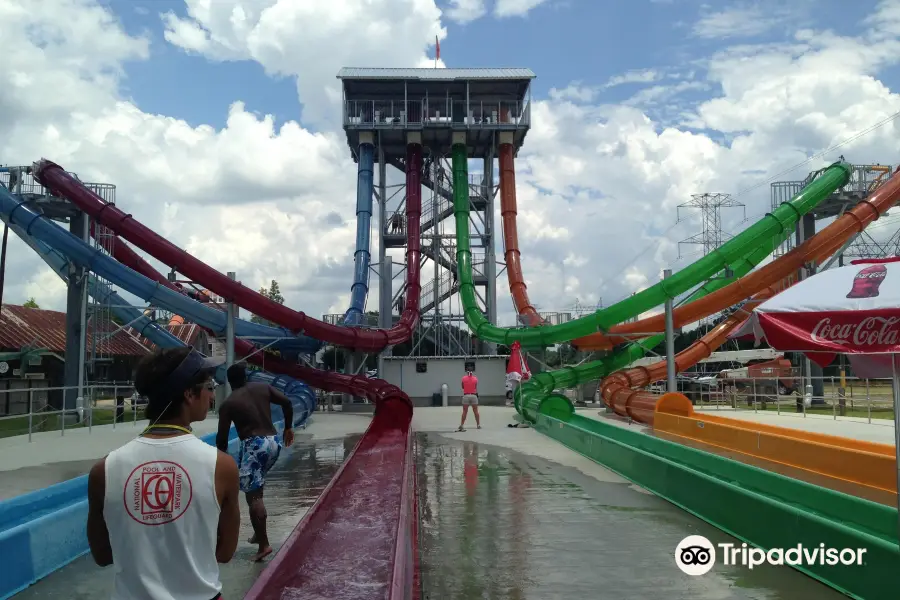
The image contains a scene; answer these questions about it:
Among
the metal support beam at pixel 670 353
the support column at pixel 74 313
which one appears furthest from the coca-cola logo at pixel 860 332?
the support column at pixel 74 313

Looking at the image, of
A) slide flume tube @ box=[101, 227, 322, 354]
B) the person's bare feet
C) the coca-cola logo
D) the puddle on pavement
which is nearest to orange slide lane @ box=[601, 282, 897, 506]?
the coca-cola logo

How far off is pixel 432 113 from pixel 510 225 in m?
8.04

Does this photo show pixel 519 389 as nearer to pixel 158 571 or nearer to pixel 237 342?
pixel 237 342

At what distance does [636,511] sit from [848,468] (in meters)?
3.29

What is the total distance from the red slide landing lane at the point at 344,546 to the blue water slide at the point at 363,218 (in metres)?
26.1

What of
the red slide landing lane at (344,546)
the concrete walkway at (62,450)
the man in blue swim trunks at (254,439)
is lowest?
the concrete walkway at (62,450)

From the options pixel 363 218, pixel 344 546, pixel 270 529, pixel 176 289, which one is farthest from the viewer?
pixel 363 218

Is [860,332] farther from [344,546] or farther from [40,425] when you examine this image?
[40,425]

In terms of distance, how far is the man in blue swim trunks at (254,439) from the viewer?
6.43 metres

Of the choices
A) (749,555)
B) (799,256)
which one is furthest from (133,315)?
(799,256)

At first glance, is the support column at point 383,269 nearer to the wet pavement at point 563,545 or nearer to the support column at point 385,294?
the support column at point 385,294

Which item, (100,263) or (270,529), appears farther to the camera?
(100,263)

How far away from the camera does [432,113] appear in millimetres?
39156

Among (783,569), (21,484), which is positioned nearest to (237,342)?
(21,484)
